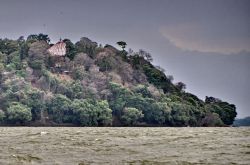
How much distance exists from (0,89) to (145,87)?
173 feet

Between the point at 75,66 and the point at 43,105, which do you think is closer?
the point at 43,105

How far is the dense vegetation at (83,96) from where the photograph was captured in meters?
153

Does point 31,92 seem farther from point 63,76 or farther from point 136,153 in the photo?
point 136,153

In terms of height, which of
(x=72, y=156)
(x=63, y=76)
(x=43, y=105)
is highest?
(x=63, y=76)

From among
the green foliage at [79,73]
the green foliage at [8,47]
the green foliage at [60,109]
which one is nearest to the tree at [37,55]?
the green foliage at [8,47]

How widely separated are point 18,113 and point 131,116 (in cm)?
3671

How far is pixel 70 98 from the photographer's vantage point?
549ft

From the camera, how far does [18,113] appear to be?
476ft

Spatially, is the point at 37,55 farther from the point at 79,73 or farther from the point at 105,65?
the point at 105,65

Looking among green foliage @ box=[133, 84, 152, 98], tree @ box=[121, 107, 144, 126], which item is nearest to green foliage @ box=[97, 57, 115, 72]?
green foliage @ box=[133, 84, 152, 98]

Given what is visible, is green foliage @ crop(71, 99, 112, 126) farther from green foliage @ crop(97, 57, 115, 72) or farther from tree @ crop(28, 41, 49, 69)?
green foliage @ crop(97, 57, 115, 72)

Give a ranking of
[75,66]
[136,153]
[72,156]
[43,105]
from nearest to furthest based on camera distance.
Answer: [72,156]
[136,153]
[43,105]
[75,66]

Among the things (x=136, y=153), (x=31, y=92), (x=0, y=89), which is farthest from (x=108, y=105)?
(x=136, y=153)

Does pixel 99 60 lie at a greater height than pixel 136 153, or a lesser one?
greater
